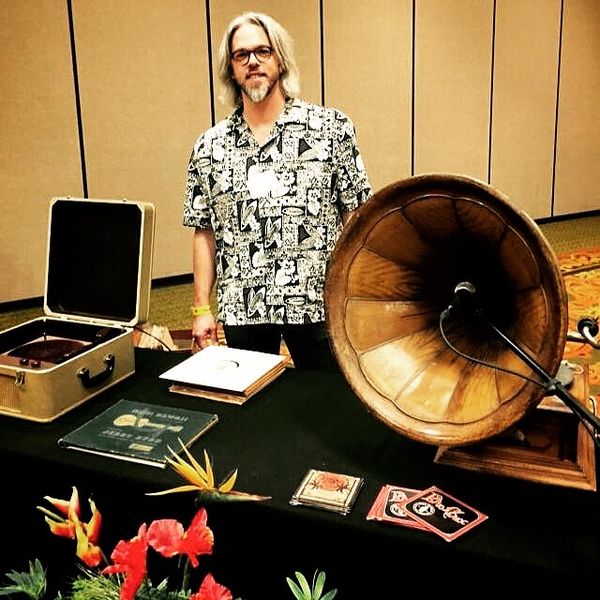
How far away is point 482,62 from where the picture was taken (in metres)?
6.82

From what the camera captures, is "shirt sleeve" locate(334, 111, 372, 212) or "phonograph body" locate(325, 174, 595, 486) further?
"shirt sleeve" locate(334, 111, 372, 212)

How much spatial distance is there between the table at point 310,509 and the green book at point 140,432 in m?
0.02

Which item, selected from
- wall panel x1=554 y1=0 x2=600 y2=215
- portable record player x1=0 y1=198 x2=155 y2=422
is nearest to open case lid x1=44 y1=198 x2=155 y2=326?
portable record player x1=0 y1=198 x2=155 y2=422

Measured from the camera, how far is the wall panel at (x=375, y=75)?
5.77 metres

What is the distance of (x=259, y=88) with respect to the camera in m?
1.89

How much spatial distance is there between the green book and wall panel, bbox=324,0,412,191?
4.79 meters

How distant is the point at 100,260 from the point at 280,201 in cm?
52

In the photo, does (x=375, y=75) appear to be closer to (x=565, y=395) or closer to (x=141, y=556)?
(x=565, y=395)

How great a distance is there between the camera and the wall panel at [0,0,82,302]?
4.39 metres

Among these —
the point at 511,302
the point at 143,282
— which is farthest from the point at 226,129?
the point at 511,302

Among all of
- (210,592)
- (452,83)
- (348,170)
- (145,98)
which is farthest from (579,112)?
(210,592)

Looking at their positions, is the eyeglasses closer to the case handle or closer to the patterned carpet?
the case handle

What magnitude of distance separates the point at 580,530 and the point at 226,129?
1.43 metres

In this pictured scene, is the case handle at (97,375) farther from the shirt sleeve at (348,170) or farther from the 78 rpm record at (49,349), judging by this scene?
the shirt sleeve at (348,170)
